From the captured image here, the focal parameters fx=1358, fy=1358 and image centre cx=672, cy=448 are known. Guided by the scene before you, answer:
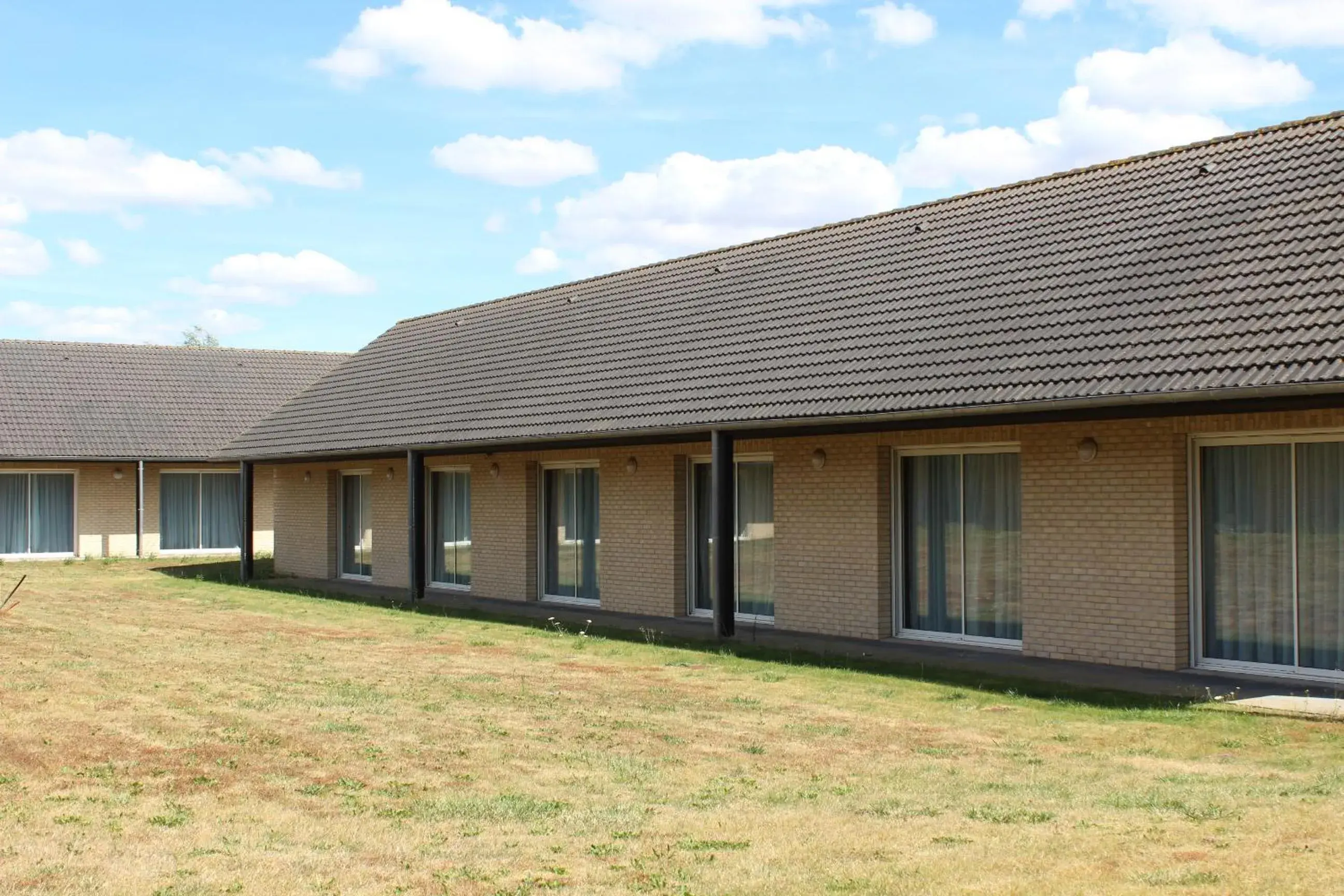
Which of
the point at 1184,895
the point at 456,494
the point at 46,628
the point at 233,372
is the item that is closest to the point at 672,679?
the point at 1184,895

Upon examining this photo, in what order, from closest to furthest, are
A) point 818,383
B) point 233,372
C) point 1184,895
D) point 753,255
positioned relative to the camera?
point 1184,895, point 818,383, point 753,255, point 233,372

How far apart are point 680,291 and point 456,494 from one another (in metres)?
5.32

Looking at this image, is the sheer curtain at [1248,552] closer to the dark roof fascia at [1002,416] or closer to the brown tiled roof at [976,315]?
the dark roof fascia at [1002,416]

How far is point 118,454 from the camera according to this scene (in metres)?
32.4

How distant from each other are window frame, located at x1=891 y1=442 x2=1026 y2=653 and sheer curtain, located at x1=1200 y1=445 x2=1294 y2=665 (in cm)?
241

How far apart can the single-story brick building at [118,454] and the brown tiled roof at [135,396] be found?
1.4 inches

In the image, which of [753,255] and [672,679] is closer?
[672,679]

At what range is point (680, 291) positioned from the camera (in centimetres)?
2133

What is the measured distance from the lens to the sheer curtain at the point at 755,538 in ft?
56.0

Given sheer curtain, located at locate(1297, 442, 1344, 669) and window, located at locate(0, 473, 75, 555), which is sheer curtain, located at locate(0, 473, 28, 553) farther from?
sheer curtain, located at locate(1297, 442, 1344, 669)

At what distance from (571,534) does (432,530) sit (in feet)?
14.0

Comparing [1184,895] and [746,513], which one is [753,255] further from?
[1184,895]

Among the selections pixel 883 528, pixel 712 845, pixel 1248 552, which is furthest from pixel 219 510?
pixel 712 845

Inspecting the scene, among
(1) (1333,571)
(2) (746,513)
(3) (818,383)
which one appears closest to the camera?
(1) (1333,571)
